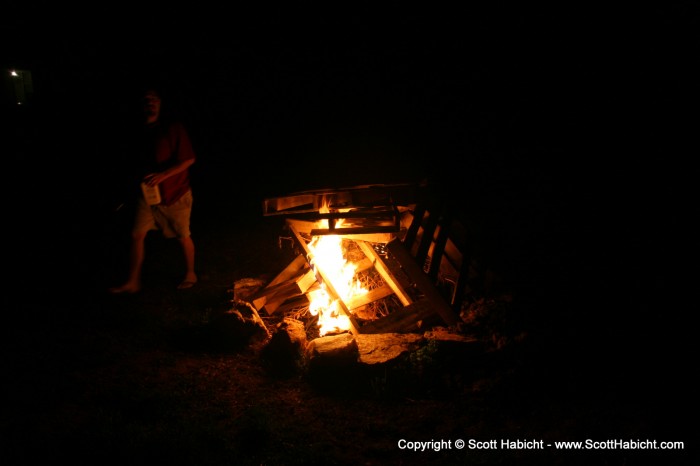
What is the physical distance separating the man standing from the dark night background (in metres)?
1.40

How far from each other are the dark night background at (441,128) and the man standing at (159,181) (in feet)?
4.60

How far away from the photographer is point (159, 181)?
4.99m

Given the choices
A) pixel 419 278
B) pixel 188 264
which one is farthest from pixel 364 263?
pixel 188 264

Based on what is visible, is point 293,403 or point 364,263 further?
point 364,263

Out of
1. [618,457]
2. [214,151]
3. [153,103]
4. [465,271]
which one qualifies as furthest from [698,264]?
[214,151]

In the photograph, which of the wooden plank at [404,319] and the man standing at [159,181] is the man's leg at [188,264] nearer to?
the man standing at [159,181]

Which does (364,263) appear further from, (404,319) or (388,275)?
(404,319)

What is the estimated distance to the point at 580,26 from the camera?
31.8 feet

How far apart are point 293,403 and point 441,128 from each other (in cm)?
1032

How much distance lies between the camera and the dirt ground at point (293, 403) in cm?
295

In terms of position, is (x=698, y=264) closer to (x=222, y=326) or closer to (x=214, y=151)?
(x=222, y=326)

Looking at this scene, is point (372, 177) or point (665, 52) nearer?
point (665, 52)

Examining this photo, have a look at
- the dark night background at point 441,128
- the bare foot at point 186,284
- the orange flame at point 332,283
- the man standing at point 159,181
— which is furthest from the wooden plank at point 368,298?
the man standing at point 159,181

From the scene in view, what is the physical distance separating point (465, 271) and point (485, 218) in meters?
0.90
